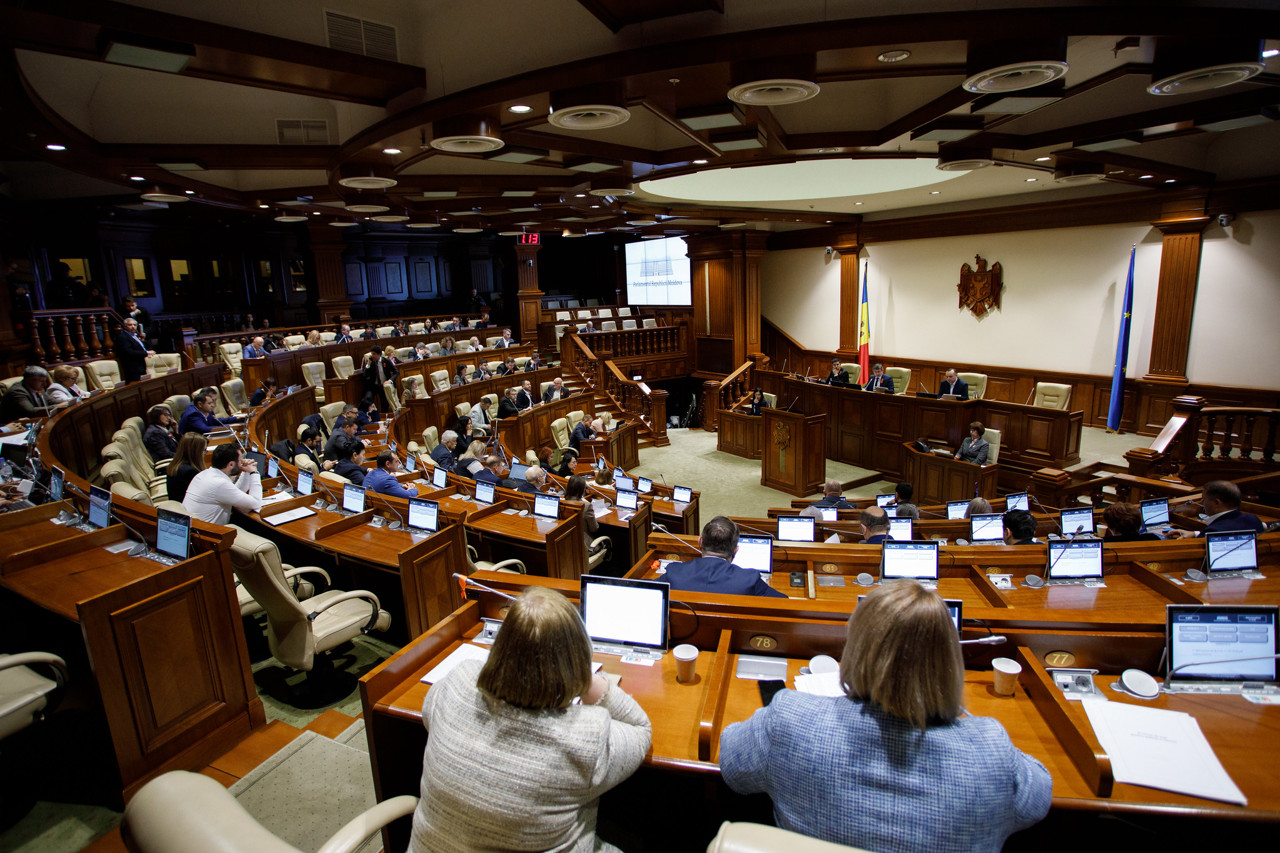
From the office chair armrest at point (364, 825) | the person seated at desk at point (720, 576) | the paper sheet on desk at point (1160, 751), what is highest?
the person seated at desk at point (720, 576)

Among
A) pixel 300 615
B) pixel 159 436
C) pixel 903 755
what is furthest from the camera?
pixel 159 436

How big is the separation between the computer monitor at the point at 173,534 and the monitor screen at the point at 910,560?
3.28m

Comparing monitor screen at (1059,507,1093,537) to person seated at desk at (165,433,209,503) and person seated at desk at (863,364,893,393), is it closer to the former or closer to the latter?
person seated at desk at (863,364,893,393)

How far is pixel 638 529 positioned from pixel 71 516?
11.9 feet

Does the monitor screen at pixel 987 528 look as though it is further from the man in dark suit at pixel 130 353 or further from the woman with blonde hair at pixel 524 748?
the man in dark suit at pixel 130 353

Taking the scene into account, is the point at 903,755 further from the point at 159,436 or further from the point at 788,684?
the point at 159,436

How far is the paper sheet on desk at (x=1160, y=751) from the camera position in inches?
61.3

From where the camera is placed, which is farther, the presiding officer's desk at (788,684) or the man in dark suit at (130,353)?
the man in dark suit at (130,353)

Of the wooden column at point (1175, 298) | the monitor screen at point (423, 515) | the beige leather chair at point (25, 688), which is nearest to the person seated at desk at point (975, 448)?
the wooden column at point (1175, 298)

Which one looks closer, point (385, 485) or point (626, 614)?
point (626, 614)

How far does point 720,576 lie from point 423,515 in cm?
229

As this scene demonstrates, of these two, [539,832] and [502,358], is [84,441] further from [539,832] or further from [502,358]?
[502,358]

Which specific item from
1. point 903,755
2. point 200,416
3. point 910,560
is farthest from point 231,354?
point 903,755

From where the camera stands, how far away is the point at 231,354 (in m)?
9.71
